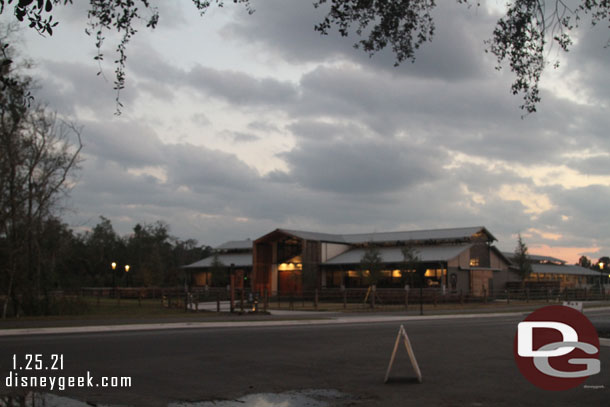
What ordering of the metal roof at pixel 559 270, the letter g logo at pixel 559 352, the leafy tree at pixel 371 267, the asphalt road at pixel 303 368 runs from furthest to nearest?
the metal roof at pixel 559 270, the leafy tree at pixel 371 267, the letter g logo at pixel 559 352, the asphalt road at pixel 303 368

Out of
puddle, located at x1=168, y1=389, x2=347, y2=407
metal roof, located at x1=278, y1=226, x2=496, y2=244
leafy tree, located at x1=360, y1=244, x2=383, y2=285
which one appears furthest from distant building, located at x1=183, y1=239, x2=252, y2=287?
puddle, located at x1=168, y1=389, x2=347, y2=407

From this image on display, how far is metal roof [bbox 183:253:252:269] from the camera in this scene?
253 ft

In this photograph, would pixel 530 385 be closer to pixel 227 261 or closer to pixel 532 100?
pixel 532 100

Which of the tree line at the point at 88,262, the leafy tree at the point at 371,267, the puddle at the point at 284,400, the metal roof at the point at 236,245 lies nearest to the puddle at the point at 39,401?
the puddle at the point at 284,400

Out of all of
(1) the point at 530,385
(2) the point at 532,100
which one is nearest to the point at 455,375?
(1) the point at 530,385

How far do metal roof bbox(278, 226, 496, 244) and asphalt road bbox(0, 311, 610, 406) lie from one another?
46839mm

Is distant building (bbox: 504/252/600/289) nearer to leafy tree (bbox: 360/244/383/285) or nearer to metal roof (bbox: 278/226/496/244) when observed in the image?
metal roof (bbox: 278/226/496/244)

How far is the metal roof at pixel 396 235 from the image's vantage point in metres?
65.0

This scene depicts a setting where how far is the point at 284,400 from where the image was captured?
29.8 feet

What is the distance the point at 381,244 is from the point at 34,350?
188ft

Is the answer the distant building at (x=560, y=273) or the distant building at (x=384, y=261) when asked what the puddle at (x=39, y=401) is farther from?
the distant building at (x=560, y=273)

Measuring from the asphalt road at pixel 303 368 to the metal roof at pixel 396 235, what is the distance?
154 ft

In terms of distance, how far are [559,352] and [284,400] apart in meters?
6.47

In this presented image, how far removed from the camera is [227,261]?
265 ft
